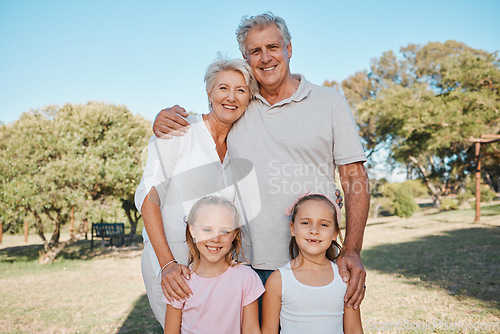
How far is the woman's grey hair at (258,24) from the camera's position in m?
2.43

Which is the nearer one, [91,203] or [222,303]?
[222,303]

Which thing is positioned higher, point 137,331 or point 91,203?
point 91,203

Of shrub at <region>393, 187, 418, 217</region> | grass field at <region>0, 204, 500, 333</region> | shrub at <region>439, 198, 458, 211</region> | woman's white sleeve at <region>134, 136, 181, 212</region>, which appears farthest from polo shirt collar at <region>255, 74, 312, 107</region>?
shrub at <region>439, 198, 458, 211</region>

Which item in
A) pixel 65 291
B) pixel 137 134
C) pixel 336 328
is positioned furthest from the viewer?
pixel 137 134

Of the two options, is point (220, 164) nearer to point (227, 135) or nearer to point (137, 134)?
point (227, 135)

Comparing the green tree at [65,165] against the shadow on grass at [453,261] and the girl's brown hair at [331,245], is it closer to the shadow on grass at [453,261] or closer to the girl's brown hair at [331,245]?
the shadow on grass at [453,261]

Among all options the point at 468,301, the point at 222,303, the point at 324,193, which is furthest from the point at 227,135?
the point at 468,301

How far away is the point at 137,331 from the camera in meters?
5.32

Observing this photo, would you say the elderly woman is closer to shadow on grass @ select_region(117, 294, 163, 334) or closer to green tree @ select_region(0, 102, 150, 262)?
shadow on grass @ select_region(117, 294, 163, 334)

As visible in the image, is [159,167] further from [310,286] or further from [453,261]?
[453,261]

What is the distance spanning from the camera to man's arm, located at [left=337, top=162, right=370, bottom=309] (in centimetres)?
209

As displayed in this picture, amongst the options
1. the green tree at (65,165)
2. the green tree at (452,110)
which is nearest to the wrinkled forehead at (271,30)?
the green tree at (65,165)

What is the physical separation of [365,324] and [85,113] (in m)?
10.6

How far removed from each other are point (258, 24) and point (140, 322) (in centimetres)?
491
